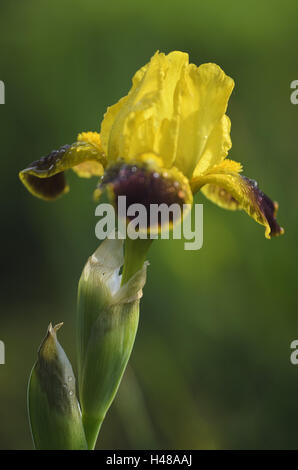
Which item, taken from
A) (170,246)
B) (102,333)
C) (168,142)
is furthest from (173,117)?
(170,246)

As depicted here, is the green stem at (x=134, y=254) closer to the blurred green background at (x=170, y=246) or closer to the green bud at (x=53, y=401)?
the green bud at (x=53, y=401)

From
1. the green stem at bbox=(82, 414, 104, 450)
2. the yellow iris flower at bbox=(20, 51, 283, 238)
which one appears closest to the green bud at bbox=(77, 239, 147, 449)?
the green stem at bbox=(82, 414, 104, 450)

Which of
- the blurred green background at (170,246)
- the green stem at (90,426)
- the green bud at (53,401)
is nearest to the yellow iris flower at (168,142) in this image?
the green bud at (53,401)

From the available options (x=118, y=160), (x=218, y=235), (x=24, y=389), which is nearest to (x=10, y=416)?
(x=24, y=389)

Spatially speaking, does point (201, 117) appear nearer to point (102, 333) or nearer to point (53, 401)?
point (102, 333)

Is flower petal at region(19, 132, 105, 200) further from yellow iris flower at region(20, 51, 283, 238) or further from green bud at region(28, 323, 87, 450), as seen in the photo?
green bud at region(28, 323, 87, 450)
